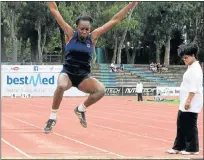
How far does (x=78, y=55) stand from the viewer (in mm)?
4688

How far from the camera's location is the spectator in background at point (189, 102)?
8.36m

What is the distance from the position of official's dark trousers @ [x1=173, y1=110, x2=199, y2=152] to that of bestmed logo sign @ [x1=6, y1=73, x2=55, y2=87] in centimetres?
2210

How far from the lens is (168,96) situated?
35.8m

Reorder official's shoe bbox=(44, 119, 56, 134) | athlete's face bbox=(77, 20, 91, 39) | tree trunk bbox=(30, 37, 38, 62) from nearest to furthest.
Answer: athlete's face bbox=(77, 20, 91, 39)
official's shoe bbox=(44, 119, 56, 134)
tree trunk bbox=(30, 37, 38, 62)

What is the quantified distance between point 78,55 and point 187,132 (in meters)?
5.42

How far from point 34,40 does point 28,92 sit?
7446mm

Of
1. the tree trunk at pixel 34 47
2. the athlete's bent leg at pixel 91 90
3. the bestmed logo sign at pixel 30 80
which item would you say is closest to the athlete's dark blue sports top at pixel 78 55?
the athlete's bent leg at pixel 91 90

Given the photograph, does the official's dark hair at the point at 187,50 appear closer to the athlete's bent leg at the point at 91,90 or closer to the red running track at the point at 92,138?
the red running track at the point at 92,138

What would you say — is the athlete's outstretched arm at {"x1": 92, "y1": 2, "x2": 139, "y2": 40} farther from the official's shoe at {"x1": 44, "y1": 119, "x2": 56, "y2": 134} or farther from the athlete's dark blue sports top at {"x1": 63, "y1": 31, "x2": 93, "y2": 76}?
the official's shoe at {"x1": 44, "y1": 119, "x2": 56, "y2": 134}

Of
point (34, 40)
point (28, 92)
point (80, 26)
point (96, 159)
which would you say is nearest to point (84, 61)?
point (80, 26)

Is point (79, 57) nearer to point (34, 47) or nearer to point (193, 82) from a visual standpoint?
point (193, 82)

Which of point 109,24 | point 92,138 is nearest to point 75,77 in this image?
point 109,24

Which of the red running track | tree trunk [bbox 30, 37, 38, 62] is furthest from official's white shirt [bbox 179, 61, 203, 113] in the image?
tree trunk [bbox 30, 37, 38, 62]

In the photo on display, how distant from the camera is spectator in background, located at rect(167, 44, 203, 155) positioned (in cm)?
Result: 836
